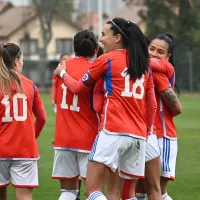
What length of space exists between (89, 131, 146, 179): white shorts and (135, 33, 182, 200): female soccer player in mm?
563

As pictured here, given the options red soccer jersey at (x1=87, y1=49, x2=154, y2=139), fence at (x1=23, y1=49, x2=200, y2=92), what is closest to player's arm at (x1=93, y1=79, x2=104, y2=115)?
red soccer jersey at (x1=87, y1=49, x2=154, y2=139)

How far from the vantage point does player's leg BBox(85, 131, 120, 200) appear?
23.8 ft

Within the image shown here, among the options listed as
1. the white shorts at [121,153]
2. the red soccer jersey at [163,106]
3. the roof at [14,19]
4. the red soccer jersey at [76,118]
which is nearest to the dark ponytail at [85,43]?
the red soccer jersey at [76,118]

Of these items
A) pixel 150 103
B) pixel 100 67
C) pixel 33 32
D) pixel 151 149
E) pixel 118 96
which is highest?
pixel 100 67

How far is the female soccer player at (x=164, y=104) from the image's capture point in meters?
8.19

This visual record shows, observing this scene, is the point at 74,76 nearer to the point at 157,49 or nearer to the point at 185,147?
the point at 157,49

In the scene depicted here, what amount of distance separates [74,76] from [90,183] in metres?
1.50

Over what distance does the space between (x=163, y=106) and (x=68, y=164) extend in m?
1.16

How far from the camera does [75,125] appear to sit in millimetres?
8367

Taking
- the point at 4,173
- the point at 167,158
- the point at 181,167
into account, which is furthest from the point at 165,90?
the point at 181,167

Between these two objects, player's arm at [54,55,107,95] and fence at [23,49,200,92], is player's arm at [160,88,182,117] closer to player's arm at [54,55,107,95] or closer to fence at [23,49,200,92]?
player's arm at [54,55,107,95]

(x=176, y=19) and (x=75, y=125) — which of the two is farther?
(x=176, y=19)

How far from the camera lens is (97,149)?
7.29 metres

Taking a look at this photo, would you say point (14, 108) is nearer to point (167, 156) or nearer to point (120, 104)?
point (120, 104)
